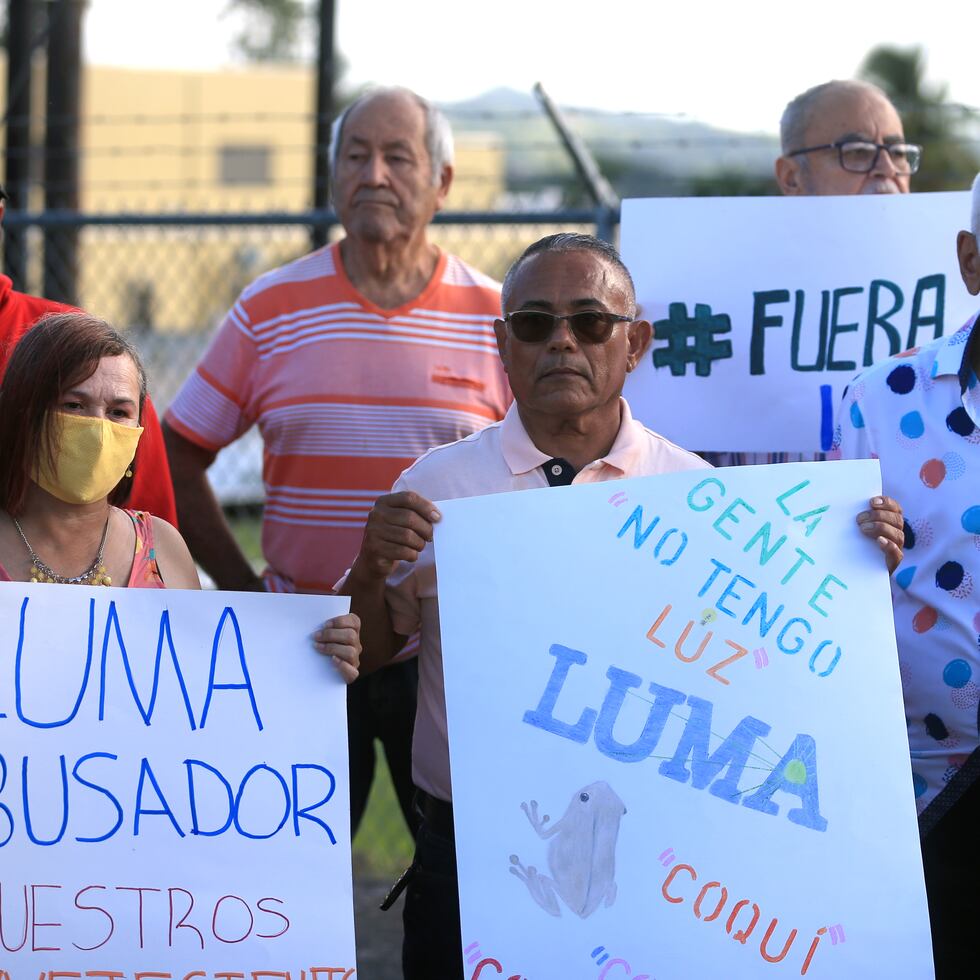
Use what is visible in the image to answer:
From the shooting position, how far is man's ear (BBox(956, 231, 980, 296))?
289 centimetres

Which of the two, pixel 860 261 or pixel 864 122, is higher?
pixel 864 122

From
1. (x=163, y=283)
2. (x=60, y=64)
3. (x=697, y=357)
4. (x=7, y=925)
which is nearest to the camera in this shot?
(x=7, y=925)

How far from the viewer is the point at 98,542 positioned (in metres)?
2.75

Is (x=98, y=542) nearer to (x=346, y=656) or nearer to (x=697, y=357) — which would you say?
(x=346, y=656)

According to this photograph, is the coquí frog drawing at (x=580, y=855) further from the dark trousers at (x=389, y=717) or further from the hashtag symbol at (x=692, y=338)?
the hashtag symbol at (x=692, y=338)

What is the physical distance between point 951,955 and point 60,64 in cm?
683

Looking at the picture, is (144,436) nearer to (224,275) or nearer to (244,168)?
(224,275)

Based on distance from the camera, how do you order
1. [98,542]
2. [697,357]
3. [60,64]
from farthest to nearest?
[60,64] < [697,357] < [98,542]

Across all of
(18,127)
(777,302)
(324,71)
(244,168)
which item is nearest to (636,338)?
(777,302)

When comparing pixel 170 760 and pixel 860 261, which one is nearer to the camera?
pixel 170 760

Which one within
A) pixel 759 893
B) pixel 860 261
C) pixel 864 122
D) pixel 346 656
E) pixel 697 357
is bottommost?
pixel 759 893

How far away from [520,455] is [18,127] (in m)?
5.31

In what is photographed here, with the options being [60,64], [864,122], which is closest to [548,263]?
[864,122]

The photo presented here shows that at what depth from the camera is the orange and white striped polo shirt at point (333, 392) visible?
3682 millimetres
